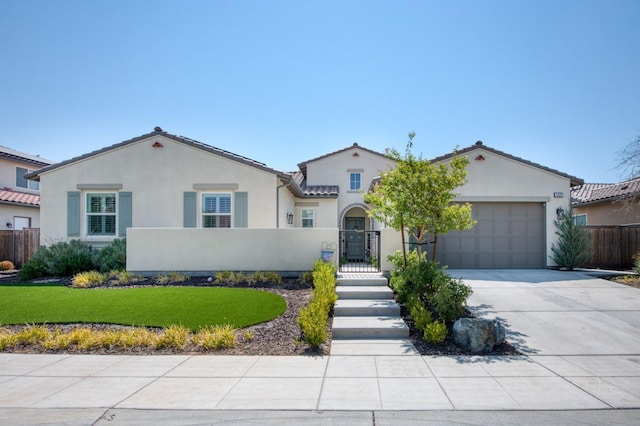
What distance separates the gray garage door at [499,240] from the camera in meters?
14.3

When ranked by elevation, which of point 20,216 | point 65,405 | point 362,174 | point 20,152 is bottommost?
point 65,405

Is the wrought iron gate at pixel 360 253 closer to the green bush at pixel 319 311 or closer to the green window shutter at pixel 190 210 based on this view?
the green bush at pixel 319 311

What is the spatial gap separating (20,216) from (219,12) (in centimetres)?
1788

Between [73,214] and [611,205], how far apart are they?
22.7 metres

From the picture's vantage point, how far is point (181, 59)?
38.2 ft

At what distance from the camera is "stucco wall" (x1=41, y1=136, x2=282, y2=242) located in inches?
559

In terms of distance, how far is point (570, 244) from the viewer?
1406cm

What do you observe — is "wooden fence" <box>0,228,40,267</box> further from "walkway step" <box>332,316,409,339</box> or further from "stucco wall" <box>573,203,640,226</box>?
"stucco wall" <box>573,203,640,226</box>

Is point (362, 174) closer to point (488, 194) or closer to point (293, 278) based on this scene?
point (488, 194)

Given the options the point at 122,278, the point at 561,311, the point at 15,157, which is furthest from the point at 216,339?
the point at 15,157

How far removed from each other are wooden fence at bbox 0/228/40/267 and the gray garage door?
18210 millimetres

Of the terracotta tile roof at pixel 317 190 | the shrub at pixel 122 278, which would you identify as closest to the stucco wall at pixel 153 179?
the shrub at pixel 122 278

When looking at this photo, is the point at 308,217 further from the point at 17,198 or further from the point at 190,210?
the point at 17,198

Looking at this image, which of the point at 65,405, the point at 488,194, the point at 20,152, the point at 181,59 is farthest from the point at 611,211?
the point at 20,152
